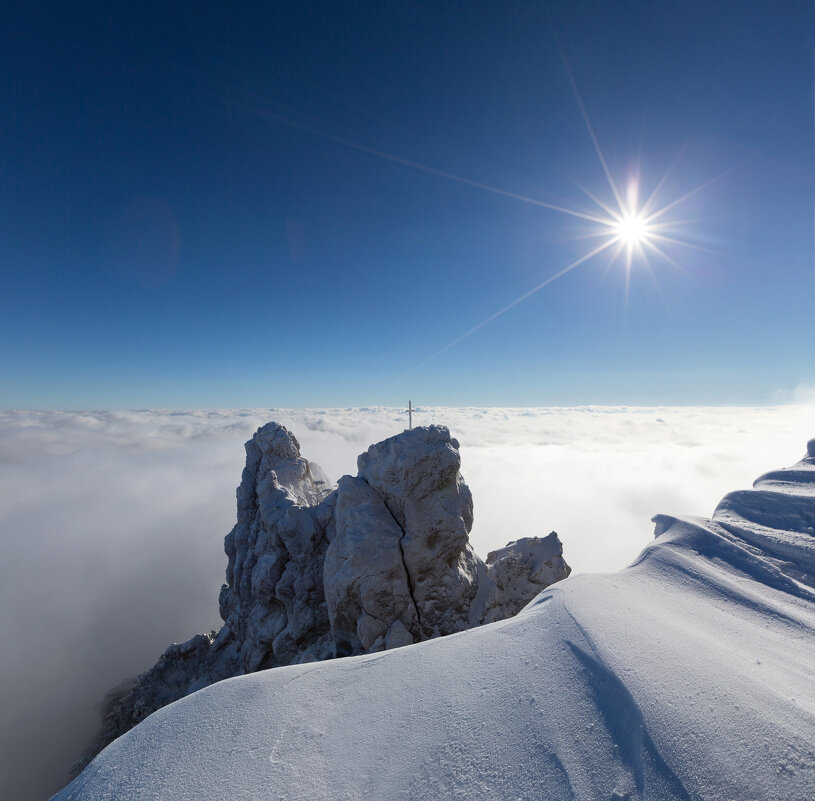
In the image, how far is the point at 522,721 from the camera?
163 inches

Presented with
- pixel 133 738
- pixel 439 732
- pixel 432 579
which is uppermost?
pixel 439 732

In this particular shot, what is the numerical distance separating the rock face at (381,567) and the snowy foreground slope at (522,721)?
41.5 feet

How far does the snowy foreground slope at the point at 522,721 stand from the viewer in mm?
3523

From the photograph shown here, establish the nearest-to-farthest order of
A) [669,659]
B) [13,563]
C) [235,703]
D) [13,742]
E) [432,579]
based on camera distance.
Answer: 1. [669,659]
2. [235,703]
3. [432,579]
4. [13,742]
5. [13,563]

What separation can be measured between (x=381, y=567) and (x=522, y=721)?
1469 cm

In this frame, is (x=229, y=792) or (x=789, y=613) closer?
(x=229, y=792)

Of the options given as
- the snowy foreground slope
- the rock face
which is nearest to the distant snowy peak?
the snowy foreground slope

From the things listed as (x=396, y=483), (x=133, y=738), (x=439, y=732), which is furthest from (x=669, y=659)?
(x=396, y=483)

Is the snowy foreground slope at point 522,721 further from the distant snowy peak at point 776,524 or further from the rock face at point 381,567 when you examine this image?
the rock face at point 381,567

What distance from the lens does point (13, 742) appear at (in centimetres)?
4475

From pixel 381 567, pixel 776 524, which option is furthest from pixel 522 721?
pixel 381 567

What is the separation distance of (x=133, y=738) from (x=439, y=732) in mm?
4311

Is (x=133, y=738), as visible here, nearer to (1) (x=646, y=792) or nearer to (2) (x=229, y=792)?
(2) (x=229, y=792)

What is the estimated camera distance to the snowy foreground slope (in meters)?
3.52
